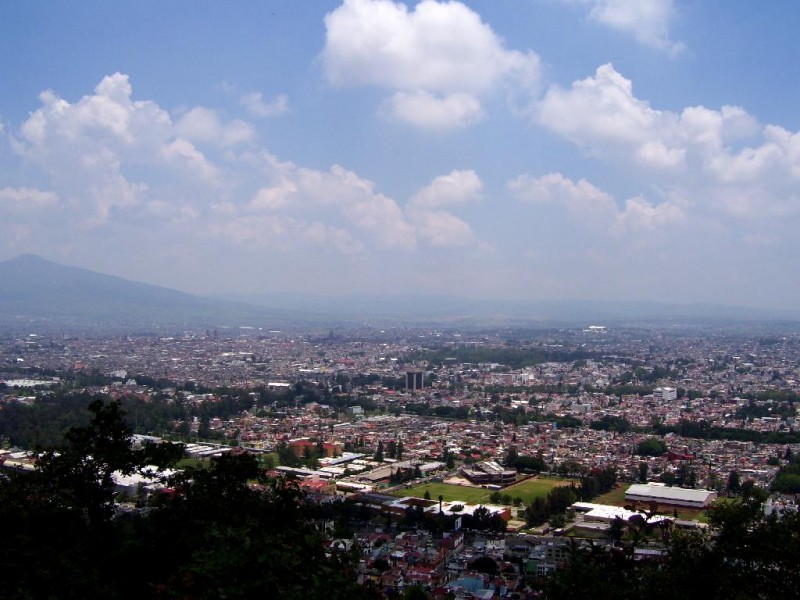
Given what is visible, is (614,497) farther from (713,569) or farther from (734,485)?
(713,569)

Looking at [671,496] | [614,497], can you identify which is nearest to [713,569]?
[671,496]

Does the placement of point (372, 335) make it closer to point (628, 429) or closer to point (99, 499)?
point (628, 429)

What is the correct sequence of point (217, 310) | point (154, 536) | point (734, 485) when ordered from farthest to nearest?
point (217, 310)
point (734, 485)
point (154, 536)

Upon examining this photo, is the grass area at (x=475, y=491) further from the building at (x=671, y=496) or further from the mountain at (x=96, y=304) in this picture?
the mountain at (x=96, y=304)

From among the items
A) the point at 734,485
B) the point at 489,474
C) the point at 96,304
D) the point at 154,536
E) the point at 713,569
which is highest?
the point at 96,304

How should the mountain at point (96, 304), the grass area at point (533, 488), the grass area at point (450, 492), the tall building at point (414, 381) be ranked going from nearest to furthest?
1. the grass area at point (450, 492)
2. the grass area at point (533, 488)
3. the tall building at point (414, 381)
4. the mountain at point (96, 304)

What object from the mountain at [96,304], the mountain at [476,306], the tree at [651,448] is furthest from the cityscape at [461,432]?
the mountain at [476,306]

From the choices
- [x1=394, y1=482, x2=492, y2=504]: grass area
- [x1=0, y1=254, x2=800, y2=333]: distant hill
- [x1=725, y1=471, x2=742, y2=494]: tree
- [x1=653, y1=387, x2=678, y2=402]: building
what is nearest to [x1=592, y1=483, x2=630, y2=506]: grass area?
[x1=725, y1=471, x2=742, y2=494]: tree
